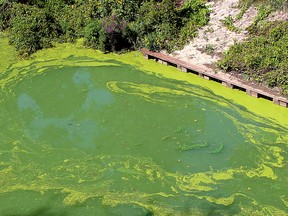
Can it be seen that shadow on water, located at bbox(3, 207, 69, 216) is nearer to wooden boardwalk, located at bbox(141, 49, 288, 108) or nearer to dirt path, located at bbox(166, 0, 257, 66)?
wooden boardwalk, located at bbox(141, 49, 288, 108)

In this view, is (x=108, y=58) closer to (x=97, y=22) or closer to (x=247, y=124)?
(x=97, y=22)

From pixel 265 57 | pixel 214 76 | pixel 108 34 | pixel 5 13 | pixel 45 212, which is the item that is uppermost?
pixel 265 57

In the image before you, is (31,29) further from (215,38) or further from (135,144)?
(135,144)

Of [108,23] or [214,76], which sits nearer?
[214,76]

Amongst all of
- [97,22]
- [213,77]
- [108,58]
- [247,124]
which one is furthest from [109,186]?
[97,22]

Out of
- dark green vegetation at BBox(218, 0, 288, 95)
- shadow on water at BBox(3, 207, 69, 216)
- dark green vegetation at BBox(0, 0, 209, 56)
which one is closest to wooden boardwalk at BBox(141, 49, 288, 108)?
dark green vegetation at BBox(218, 0, 288, 95)

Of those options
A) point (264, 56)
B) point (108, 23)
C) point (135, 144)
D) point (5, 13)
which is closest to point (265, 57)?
point (264, 56)
